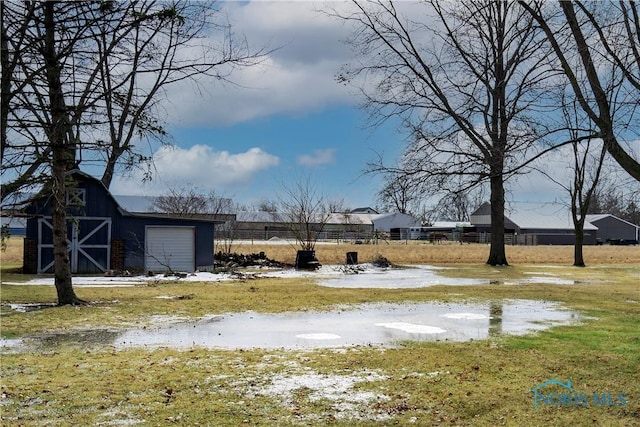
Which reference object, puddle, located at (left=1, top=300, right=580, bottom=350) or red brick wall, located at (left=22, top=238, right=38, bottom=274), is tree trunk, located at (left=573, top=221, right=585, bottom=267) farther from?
red brick wall, located at (left=22, top=238, right=38, bottom=274)

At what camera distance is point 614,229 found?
289 feet

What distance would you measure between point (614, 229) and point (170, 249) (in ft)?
264

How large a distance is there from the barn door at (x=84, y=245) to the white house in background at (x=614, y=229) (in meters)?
80.0

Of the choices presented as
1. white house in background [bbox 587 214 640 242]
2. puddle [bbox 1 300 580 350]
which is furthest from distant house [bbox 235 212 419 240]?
puddle [bbox 1 300 580 350]

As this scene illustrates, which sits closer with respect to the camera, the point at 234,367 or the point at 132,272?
the point at 234,367

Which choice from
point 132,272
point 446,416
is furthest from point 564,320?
point 132,272

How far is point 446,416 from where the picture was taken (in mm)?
5160

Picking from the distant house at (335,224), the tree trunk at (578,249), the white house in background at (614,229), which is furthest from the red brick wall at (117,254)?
the white house in background at (614,229)

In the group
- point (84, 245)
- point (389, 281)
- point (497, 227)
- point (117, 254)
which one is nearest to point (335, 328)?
point (389, 281)

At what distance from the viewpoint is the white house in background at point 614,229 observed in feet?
287

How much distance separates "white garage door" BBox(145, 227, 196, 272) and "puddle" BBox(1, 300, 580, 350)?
44.4 ft

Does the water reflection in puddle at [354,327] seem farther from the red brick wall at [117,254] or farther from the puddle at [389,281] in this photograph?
the red brick wall at [117,254]

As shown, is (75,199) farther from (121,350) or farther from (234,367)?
(234,367)

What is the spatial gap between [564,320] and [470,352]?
3.96 m
